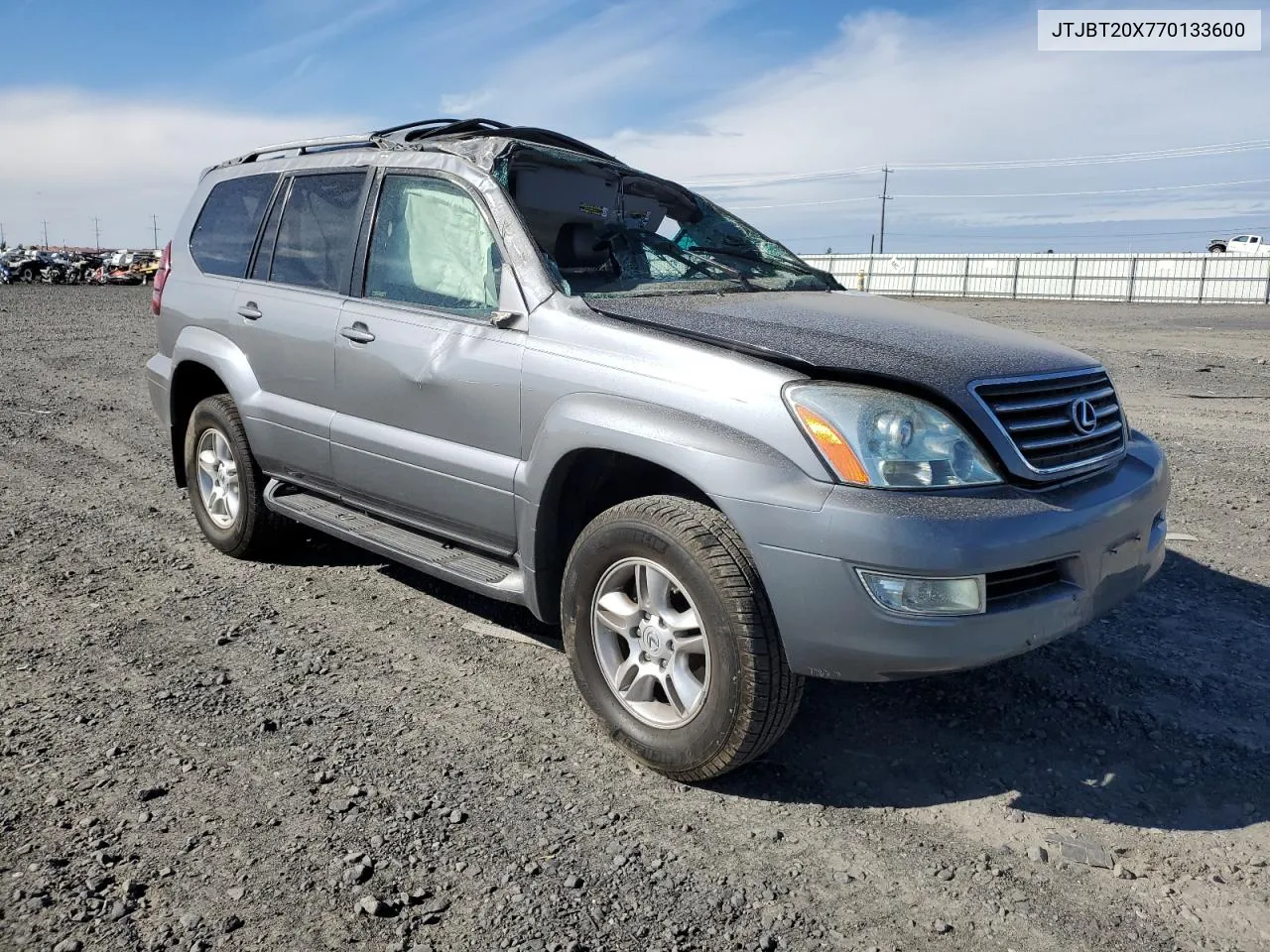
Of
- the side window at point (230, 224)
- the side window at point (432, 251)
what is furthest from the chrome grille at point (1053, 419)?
the side window at point (230, 224)

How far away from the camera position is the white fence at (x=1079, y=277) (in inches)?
1412

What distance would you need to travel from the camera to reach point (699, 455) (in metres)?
2.99

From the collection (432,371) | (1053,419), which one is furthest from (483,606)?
(1053,419)

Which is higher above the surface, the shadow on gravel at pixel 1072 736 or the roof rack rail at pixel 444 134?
the roof rack rail at pixel 444 134

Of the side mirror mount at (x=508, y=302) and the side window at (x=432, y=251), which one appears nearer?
the side mirror mount at (x=508, y=302)

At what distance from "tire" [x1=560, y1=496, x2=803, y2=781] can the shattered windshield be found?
1016 mm

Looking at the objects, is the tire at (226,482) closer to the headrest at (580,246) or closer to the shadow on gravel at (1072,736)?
the headrest at (580,246)

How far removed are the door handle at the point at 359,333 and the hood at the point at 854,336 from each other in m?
1.04

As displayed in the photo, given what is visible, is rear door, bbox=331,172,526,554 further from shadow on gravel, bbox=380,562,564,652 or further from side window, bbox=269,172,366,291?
shadow on gravel, bbox=380,562,564,652

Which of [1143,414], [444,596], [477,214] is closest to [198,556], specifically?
[444,596]

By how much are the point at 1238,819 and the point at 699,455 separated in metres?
1.86

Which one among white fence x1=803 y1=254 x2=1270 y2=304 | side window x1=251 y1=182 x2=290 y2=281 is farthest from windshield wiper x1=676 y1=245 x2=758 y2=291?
white fence x1=803 y1=254 x2=1270 y2=304

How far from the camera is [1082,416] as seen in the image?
329 cm

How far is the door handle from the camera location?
413cm
